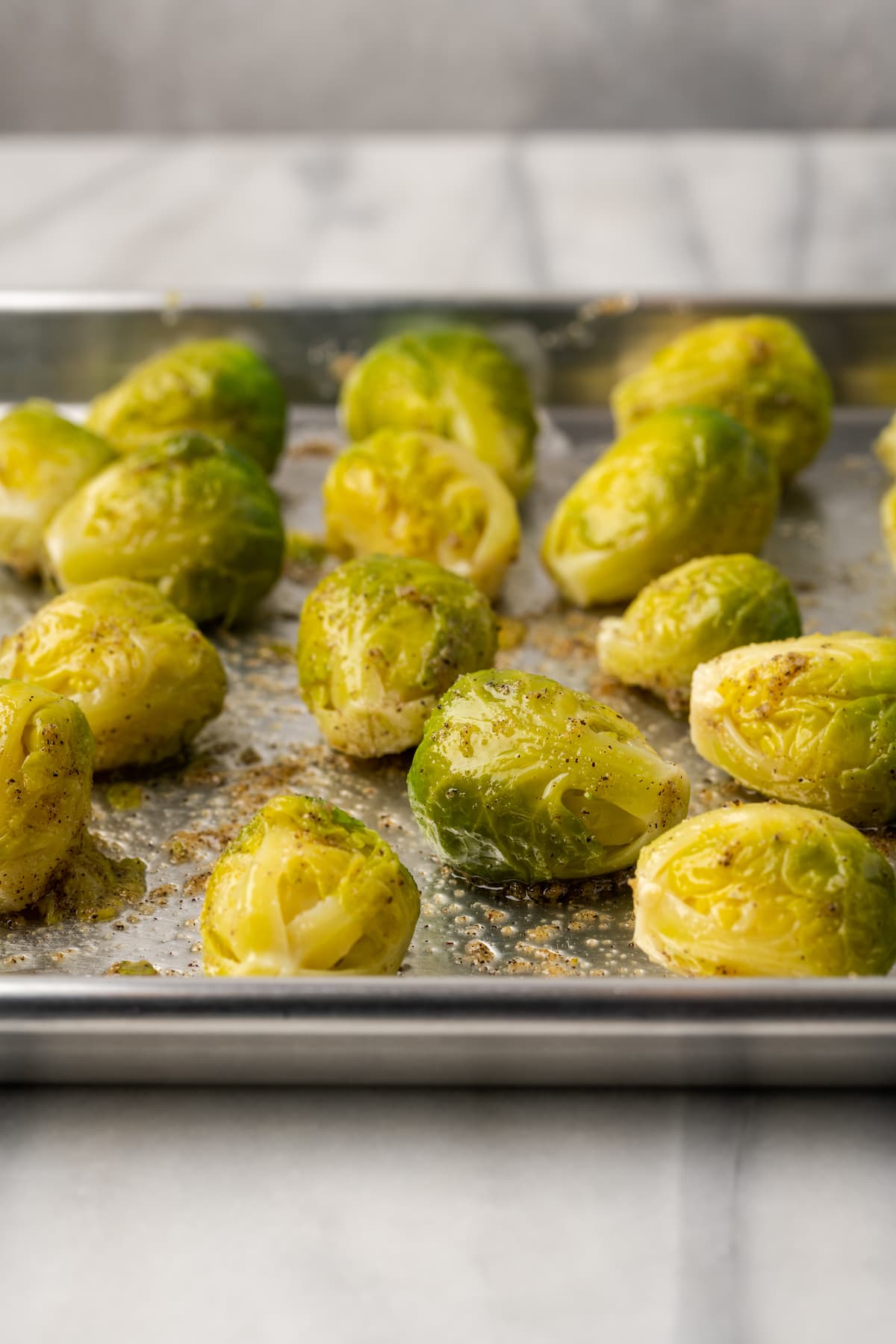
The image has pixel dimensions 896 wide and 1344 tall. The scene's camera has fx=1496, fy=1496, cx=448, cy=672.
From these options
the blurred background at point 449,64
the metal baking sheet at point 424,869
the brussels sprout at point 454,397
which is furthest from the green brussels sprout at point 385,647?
the blurred background at point 449,64

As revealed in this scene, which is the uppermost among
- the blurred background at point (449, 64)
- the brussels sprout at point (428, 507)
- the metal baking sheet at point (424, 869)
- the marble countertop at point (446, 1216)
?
the blurred background at point (449, 64)

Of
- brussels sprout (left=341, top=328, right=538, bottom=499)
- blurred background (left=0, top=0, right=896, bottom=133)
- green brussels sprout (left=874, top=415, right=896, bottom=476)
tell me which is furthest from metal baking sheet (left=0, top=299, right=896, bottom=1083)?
blurred background (left=0, top=0, right=896, bottom=133)

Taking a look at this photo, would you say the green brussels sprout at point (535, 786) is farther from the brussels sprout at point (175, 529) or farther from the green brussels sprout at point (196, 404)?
the green brussels sprout at point (196, 404)

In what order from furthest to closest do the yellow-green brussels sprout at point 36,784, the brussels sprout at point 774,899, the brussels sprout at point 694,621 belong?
the brussels sprout at point 694,621
the yellow-green brussels sprout at point 36,784
the brussels sprout at point 774,899

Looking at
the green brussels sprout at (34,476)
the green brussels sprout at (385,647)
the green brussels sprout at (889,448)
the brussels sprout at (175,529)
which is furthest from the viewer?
the green brussels sprout at (889,448)

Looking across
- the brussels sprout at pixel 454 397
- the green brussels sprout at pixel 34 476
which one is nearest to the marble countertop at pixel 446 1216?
the green brussels sprout at pixel 34 476

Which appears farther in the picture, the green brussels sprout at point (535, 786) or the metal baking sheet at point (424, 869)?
the green brussels sprout at point (535, 786)

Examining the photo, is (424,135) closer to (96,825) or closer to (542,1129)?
(96,825)

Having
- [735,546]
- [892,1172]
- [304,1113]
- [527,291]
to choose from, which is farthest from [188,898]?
[527,291]

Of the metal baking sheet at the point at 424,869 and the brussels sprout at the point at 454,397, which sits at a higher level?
the brussels sprout at the point at 454,397
